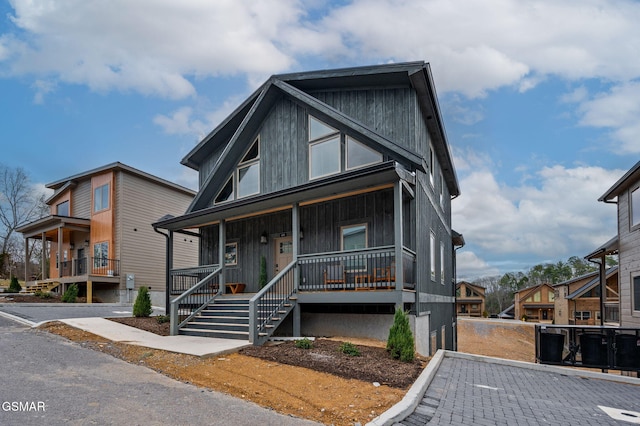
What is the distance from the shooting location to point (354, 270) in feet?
33.6

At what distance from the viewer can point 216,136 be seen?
643 inches

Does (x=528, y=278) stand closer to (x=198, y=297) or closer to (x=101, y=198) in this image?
(x=101, y=198)

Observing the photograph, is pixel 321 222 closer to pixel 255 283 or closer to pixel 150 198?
pixel 255 283

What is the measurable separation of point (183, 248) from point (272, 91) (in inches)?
630

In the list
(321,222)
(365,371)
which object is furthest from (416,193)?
(365,371)

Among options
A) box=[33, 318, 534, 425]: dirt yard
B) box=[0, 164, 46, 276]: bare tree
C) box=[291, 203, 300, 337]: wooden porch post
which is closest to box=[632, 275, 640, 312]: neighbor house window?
box=[33, 318, 534, 425]: dirt yard

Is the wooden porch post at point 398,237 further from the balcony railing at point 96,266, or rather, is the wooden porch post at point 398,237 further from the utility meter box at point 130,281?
the utility meter box at point 130,281

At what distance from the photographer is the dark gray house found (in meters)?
10.4

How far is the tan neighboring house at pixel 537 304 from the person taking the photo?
165 feet

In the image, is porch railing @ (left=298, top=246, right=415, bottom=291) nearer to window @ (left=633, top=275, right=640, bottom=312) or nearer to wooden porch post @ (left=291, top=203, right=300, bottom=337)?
wooden porch post @ (left=291, top=203, right=300, bottom=337)

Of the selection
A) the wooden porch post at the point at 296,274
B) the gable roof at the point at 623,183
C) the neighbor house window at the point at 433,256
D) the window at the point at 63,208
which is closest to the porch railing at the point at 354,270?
the wooden porch post at the point at 296,274

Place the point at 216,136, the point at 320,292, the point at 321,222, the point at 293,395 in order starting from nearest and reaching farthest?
the point at 293,395
the point at 320,292
the point at 321,222
the point at 216,136

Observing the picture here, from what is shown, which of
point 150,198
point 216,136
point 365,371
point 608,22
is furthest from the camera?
point 150,198

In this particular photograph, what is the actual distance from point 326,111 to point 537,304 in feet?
158
